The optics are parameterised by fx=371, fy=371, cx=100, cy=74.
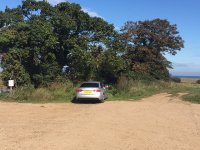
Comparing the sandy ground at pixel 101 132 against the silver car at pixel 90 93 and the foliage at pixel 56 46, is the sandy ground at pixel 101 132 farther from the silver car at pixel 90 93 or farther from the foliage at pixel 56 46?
the foliage at pixel 56 46

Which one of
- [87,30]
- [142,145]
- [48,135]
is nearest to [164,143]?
[142,145]

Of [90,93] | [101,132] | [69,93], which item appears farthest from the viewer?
[69,93]

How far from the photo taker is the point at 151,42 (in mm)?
42281

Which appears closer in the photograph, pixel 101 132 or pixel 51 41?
pixel 101 132

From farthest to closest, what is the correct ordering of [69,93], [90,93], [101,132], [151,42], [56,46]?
[151,42], [56,46], [69,93], [90,93], [101,132]

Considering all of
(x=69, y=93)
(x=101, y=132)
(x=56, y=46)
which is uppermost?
(x=56, y=46)

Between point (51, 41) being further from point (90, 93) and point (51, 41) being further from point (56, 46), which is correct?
point (90, 93)

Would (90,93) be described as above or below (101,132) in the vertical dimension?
above

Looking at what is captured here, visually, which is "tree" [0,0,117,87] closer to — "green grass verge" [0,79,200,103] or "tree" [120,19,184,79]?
"green grass verge" [0,79,200,103]

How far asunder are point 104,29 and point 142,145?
23.9m

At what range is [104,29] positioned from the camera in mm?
33625

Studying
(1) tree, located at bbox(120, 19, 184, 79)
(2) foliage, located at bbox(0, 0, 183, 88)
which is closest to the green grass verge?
(2) foliage, located at bbox(0, 0, 183, 88)

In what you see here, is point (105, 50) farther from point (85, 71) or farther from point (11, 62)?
point (11, 62)

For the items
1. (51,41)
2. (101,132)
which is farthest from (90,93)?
(101,132)
